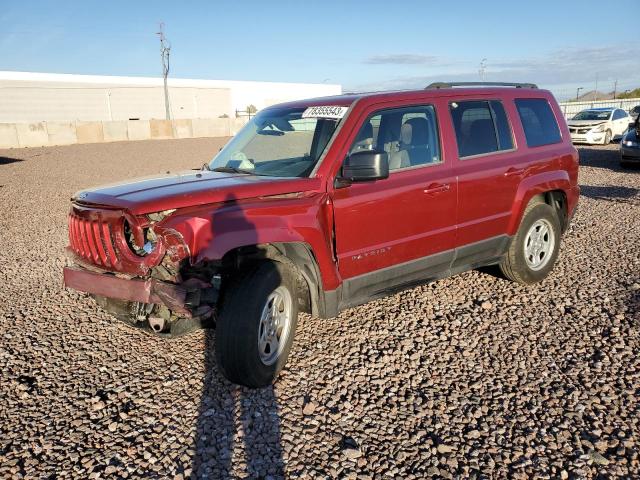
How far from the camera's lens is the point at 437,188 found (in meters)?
4.37

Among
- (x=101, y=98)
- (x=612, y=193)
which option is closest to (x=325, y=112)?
(x=612, y=193)

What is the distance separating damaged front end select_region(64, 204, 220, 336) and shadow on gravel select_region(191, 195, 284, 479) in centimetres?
36

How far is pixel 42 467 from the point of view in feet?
9.32

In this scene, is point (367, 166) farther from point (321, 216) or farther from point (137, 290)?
point (137, 290)

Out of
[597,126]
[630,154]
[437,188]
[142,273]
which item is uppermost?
[597,126]

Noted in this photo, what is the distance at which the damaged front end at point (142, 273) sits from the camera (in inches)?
125

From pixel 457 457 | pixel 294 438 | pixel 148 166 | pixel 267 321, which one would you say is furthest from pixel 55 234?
pixel 148 166

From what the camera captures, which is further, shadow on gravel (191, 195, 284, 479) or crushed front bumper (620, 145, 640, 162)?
crushed front bumper (620, 145, 640, 162)

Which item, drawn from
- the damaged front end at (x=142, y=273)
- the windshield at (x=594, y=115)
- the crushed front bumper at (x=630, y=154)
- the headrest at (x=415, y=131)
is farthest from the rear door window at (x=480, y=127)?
the windshield at (x=594, y=115)

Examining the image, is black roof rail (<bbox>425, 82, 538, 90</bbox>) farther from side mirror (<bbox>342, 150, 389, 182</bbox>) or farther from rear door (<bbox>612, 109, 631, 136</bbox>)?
rear door (<bbox>612, 109, 631, 136</bbox>)

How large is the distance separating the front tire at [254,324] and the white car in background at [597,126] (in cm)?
1967

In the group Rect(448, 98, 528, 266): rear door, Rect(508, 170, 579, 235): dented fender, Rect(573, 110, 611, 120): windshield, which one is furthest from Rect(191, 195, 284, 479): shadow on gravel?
Rect(573, 110, 611, 120): windshield

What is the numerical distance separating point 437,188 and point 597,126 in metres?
A: 19.1

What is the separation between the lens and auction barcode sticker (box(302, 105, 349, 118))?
4.11m
